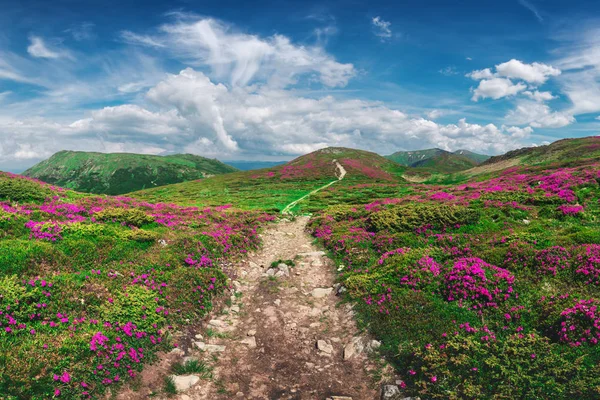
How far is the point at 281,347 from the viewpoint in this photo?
11.4 m

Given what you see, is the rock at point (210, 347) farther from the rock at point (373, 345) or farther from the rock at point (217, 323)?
the rock at point (373, 345)

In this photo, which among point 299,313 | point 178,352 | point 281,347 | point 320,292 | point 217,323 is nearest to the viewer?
point 178,352

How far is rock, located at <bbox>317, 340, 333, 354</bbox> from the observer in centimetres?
1110

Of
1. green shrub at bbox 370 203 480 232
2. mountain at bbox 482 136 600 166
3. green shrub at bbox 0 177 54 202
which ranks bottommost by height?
green shrub at bbox 370 203 480 232

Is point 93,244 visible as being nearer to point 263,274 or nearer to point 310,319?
point 263,274

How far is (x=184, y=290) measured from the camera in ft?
43.1

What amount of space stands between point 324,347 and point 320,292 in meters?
4.42

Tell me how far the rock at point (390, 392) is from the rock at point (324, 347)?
2.53 meters

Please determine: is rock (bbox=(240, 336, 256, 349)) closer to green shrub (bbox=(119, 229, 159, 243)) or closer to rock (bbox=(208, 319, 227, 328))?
rock (bbox=(208, 319, 227, 328))

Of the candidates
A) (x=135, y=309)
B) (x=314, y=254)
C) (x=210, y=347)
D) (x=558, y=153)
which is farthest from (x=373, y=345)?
(x=558, y=153)

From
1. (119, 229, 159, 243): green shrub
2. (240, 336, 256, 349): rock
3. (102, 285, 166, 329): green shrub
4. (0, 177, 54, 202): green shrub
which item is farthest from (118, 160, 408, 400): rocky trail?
(0, 177, 54, 202): green shrub

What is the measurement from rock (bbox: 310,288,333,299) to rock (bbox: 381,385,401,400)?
648cm

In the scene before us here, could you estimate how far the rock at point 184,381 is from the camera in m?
8.78

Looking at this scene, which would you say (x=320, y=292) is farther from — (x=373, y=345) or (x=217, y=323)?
(x=217, y=323)
